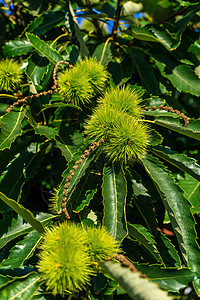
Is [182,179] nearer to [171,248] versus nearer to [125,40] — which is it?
[171,248]

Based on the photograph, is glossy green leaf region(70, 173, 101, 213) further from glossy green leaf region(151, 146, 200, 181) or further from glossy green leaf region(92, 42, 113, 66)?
glossy green leaf region(92, 42, 113, 66)

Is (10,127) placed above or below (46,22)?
below

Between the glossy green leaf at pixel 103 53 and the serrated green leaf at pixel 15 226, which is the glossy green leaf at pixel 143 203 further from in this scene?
the glossy green leaf at pixel 103 53

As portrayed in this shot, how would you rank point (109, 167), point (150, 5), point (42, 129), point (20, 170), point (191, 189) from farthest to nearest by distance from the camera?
point (150, 5) < point (191, 189) < point (20, 170) < point (42, 129) < point (109, 167)

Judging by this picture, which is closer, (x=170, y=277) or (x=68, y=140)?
(x=170, y=277)

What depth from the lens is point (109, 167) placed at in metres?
1.39

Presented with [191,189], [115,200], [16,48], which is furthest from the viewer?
[16,48]

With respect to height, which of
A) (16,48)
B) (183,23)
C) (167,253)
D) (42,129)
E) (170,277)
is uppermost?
(16,48)

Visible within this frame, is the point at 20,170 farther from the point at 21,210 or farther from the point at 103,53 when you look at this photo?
the point at 103,53

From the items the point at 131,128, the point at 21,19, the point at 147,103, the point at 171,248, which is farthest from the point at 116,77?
the point at 21,19

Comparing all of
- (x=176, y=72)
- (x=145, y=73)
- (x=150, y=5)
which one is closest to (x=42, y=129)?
(x=145, y=73)

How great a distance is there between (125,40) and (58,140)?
78 cm

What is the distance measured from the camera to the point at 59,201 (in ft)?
4.06

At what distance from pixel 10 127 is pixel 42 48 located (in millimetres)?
400
